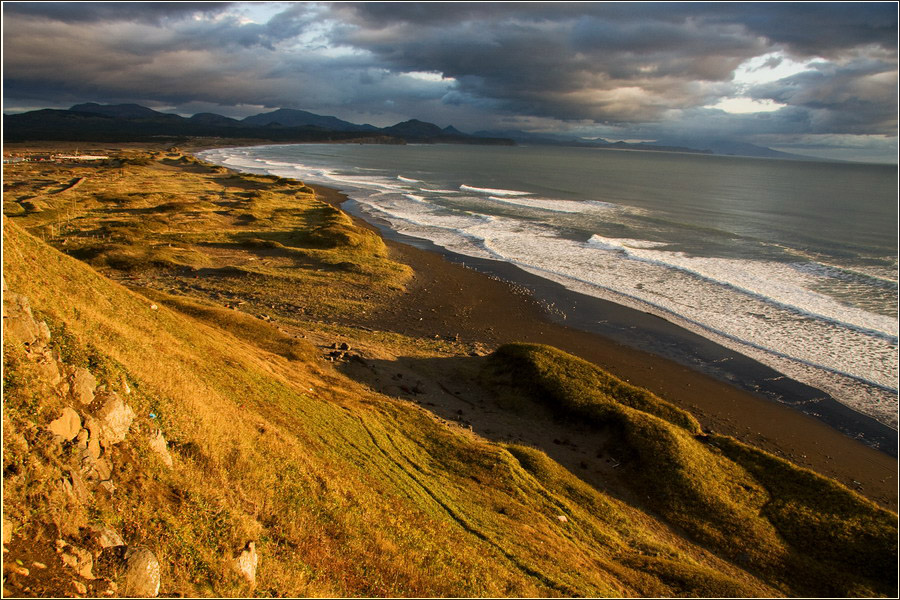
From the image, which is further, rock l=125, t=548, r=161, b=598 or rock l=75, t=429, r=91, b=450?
rock l=75, t=429, r=91, b=450

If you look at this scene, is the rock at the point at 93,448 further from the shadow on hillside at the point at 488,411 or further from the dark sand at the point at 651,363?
the dark sand at the point at 651,363

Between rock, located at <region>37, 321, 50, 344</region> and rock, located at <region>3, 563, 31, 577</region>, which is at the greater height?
rock, located at <region>37, 321, 50, 344</region>

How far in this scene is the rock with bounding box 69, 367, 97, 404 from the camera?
447 inches

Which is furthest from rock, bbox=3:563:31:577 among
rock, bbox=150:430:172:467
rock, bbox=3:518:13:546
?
rock, bbox=150:430:172:467

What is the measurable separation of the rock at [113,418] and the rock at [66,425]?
1.85 feet

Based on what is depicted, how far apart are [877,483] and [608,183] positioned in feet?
491

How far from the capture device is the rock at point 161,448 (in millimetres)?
12062

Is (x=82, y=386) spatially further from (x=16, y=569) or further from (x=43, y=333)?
(x=16, y=569)

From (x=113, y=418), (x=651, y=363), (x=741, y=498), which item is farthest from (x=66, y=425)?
(x=651, y=363)

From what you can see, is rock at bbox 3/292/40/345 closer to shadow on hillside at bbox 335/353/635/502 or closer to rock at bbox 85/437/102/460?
rock at bbox 85/437/102/460

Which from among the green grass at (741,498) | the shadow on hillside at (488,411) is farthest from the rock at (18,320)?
the green grass at (741,498)

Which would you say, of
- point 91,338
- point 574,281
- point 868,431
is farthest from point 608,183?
point 91,338

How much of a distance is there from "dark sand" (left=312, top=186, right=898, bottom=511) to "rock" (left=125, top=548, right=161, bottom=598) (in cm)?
2673

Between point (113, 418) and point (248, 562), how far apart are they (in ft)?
14.9
